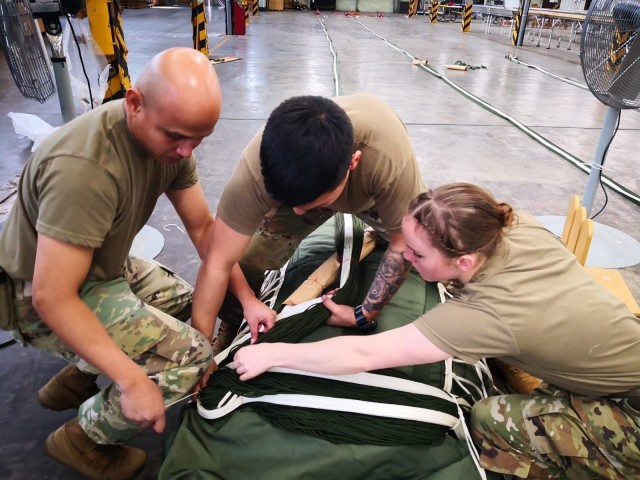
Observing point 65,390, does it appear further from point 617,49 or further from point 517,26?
point 517,26

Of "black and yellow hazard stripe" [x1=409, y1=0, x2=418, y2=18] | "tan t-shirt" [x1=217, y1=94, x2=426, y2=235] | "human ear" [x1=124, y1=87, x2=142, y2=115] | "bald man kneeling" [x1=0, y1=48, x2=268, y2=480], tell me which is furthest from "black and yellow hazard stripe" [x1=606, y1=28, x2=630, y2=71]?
"black and yellow hazard stripe" [x1=409, y1=0, x2=418, y2=18]

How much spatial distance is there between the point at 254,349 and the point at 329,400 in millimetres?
215

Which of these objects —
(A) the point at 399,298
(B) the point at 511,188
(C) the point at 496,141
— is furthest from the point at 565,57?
(A) the point at 399,298

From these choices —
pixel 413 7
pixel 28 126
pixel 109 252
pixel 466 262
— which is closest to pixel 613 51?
pixel 466 262

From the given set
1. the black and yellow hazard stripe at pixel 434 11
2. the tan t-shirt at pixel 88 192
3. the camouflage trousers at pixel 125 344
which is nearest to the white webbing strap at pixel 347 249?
the camouflage trousers at pixel 125 344

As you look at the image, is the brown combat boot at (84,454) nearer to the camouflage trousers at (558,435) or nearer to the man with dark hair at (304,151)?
the man with dark hair at (304,151)

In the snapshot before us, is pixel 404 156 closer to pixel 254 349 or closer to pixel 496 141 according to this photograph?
pixel 254 349

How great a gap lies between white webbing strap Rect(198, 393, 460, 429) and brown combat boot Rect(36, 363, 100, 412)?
20.0 inches

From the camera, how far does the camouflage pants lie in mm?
1687

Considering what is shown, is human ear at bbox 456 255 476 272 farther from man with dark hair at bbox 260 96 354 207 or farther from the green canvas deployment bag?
the green canvas deployment bag

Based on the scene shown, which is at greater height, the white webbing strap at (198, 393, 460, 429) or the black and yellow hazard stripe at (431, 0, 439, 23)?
the black and yellow hazard stripe at (431, 0, 439, 23)

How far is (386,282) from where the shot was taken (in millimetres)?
1444

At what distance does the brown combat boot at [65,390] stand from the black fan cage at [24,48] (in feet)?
4.02

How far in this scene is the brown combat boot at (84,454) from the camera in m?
1.24
